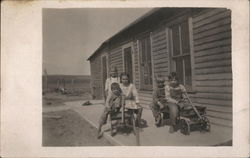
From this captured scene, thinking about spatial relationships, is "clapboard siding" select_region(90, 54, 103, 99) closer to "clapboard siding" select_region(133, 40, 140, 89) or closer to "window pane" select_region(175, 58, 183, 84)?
"clapboard siding" select_region(133, 40, 140, 89)

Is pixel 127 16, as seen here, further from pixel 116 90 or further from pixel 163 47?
pixel 116 90

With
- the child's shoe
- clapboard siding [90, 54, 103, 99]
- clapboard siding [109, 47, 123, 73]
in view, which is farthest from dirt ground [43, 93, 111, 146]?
clapboard siding [109, 47, 123, 73]

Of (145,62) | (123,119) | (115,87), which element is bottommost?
(123,119)

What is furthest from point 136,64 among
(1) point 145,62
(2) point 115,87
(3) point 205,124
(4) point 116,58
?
(3) point 205,124

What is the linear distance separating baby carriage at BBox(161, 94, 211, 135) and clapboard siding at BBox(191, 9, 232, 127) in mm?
44

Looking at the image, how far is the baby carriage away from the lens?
1.90 metres

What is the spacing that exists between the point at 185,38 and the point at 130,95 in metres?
0.63

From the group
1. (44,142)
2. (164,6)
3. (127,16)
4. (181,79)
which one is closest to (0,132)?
(44,142)

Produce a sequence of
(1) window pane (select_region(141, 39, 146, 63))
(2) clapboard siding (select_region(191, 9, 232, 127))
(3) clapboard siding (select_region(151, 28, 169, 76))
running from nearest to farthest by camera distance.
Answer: (2) clapboard siding (select_region(191, 9, 232, 127))
(3) clapboard siding (select_region(151, 28, 169, 76))
(1) window pane (select_region(141, 39, 146, 63))

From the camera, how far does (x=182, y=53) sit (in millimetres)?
2020

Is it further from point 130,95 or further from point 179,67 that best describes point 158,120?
point 179,67

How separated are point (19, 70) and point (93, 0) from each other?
77 centimetres

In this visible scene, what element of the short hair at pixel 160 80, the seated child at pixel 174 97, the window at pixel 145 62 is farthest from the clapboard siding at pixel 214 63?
the window at pixel 145 62

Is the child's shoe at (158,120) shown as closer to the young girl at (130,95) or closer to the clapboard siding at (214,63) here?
the young girl at (130,95)
